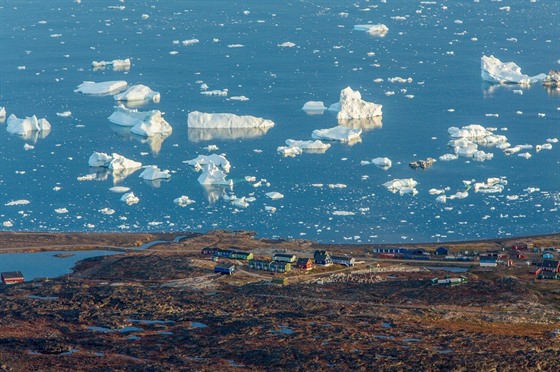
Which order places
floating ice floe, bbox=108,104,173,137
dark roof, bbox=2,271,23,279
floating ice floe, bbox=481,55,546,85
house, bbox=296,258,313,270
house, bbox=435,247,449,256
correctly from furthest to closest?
floating ice floe, bbox=481,55,546,85 < floating ice floe, bbox=108,104,173,137 < house, bbox=435,247,449,256 < dark roof, bbox=2,271,23,279 < house, bbox=296,258,313,270

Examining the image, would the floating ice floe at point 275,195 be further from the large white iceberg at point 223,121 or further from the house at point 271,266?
the large white iceberg at point 223,121

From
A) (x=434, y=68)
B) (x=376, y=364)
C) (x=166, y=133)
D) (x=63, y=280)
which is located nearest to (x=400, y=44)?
(x=434, y=68)

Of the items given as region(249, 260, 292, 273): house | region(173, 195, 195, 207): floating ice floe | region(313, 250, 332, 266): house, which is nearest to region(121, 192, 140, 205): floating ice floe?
region(173, 195, 195, 207): floating ice floe

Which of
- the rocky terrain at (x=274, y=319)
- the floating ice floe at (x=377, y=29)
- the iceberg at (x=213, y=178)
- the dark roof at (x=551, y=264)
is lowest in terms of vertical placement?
the rocky terrain at (x=274, y=319)

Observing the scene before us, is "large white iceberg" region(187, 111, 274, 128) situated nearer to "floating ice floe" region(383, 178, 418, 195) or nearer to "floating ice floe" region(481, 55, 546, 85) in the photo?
"floating ice floe" region(383, 178, 418, 195)

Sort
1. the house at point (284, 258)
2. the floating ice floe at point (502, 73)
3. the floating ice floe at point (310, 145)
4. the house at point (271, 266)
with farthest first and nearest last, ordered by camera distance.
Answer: the floating ice floe at point (502, 73), the floating ice floe at point (310, 145), the house at point (284, 258), the house at point (271, 266)

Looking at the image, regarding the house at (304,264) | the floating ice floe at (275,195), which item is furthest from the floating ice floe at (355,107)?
the house at (304,264)

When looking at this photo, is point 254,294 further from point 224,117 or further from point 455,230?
point 224,117

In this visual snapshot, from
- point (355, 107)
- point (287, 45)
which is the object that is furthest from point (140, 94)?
point (287, 45)
